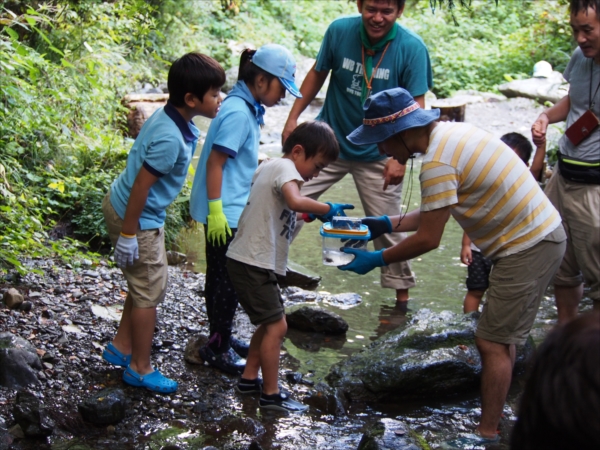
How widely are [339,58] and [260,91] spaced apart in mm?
Answer: 1261

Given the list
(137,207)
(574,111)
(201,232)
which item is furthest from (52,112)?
(574,111)

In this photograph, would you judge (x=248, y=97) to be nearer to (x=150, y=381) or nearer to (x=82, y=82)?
(x=150, y=381)

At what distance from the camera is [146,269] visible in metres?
3.65

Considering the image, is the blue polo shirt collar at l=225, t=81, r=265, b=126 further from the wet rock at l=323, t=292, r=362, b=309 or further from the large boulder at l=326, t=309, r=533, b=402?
the wet rock at l=323, t=292, r=362, b=309

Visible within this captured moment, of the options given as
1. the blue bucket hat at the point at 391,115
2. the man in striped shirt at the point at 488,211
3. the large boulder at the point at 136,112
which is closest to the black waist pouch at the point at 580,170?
the man in striped shirt at the point at 488,211

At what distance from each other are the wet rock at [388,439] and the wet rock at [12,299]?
2.33 m

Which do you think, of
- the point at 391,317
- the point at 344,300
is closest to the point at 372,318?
the point at 391,317

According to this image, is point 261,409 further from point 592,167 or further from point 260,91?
point 592,167

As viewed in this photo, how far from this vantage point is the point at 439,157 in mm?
3098

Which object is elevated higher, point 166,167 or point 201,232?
point 166,167

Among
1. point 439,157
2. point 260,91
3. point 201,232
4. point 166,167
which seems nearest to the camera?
point 439,157

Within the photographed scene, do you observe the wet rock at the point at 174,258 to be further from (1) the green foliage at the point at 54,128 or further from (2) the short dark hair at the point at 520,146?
(2) the short dark hair at the point at 520,146

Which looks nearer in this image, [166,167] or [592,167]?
[166,167]

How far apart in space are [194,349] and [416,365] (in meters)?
1.27
